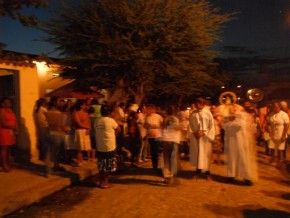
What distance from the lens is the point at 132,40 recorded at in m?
16.0

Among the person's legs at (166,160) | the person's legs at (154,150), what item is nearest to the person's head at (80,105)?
the person's legs at (154,150)

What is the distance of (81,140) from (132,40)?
6102 mm

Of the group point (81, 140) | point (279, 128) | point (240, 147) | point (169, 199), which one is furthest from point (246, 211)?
point (279, 128)

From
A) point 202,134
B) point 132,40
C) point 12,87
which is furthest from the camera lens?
point 132,40

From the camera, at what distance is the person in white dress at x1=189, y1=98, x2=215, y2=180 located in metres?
9.87

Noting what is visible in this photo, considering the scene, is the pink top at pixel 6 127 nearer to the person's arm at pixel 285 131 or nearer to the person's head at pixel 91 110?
the person's head at pixel 91 110

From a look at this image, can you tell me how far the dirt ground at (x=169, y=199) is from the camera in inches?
290

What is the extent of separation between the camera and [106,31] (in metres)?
16.0

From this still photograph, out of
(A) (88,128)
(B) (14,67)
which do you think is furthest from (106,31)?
(A) (88,128)

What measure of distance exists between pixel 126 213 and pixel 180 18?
10.7 metres

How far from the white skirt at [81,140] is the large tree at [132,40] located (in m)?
4.87

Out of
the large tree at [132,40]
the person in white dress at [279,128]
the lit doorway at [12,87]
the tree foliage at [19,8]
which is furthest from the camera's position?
the large tree at [132,40]

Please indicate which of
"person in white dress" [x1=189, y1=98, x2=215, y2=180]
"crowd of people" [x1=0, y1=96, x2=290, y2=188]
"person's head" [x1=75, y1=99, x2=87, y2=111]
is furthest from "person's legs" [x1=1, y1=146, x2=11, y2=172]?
"person in white dress" [x1=189, y1=98, x2=215, y2=180]

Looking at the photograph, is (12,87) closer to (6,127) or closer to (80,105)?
(80,105)
